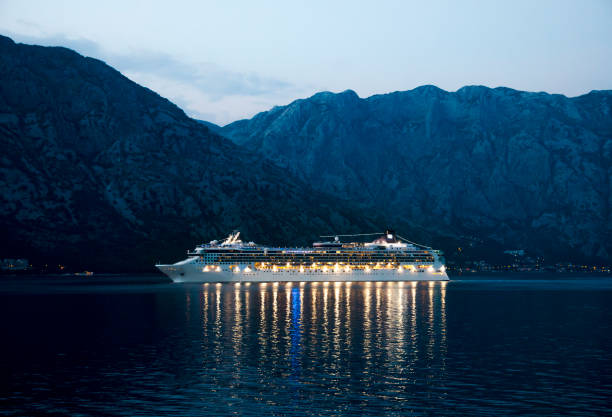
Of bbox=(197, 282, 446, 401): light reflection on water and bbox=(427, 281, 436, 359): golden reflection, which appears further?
bbox=(427, 281, 436, 359): golden reflection

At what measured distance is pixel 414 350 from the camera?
58.4 metres

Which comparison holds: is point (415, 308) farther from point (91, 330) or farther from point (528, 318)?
point (91, 330)

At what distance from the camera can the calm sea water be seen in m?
38.1

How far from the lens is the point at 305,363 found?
170 feet

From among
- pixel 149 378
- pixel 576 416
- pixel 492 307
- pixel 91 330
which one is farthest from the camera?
pixel 492 307

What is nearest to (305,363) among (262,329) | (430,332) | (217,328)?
(262,329)

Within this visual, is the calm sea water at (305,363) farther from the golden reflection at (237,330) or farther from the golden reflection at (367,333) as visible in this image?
the golden reflection at (367,333)

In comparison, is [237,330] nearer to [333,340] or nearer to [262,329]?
[262,329]

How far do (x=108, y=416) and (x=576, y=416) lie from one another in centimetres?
2445

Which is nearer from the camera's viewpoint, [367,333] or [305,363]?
[305,363]

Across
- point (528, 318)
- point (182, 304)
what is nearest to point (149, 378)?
point (528, 318)

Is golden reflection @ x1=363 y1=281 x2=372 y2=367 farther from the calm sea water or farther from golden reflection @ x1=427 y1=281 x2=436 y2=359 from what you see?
golden reflection @ x1=427 y1=281 x2=436 y2=359

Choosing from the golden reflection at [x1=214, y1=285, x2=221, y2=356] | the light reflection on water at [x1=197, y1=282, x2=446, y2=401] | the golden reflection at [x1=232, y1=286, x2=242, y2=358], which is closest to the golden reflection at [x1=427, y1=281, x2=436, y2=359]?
the light reflection on water at [x1=197, y1=282, x2=446, y2=401]

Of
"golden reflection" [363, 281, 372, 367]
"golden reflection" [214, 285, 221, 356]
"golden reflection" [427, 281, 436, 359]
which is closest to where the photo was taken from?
"golden reflection" [363, 281, 372, 367]
